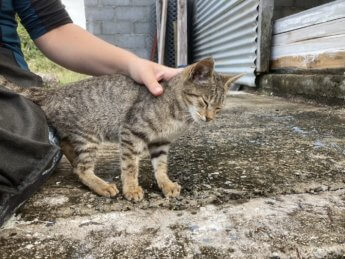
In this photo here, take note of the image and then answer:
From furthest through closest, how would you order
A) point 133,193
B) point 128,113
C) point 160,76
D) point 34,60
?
point 34,60 < point 160,76 < point 128,113 < point 133,193

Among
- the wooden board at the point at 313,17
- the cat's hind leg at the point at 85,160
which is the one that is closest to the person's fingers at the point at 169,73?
the cat's hind leg at the point at 85,160

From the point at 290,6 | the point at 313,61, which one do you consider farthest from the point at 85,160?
the point at 290,6

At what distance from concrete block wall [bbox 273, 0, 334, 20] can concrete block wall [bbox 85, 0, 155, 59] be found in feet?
11.2

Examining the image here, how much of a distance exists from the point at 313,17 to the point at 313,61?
0.48m

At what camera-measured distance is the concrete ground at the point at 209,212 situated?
47.3 inches

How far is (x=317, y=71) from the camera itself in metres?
3.84

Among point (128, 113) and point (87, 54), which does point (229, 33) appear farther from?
point (128, 113)

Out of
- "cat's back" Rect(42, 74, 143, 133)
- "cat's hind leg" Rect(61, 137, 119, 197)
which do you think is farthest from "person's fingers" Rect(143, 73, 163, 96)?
"cat's hind leg" Rect(61, 137, 119, 197)

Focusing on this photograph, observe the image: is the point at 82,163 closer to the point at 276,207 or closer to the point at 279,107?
the point at 276,207

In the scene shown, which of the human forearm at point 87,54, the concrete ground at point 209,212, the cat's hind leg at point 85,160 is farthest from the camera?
the human forearm at point 87,54

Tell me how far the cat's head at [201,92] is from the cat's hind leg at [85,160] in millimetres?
557

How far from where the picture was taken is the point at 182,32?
7.51 m

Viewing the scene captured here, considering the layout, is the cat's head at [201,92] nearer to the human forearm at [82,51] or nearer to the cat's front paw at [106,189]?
the human forearm at [82,51]

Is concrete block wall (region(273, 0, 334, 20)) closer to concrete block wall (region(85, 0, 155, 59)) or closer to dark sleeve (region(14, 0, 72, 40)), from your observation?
concrete block wall (region(85, 0, 155, 59))
